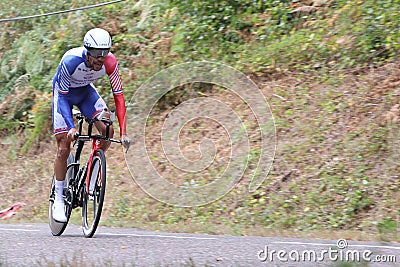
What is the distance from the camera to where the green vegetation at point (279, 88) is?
35.5ft

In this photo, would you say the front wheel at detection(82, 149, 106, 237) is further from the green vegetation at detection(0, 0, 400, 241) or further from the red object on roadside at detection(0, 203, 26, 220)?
the red object on roadside at detection(0, 203, 26, 220)

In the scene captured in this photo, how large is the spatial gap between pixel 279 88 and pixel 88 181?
6.75 metres

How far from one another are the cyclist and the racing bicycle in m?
0.11

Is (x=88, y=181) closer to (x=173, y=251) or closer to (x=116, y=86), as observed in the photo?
(x=116, y=86)

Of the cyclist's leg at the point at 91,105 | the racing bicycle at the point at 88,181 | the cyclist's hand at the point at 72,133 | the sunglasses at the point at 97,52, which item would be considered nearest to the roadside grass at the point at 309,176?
the racing bicycle at the point at 88,181

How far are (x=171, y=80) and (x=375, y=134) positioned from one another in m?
5.79

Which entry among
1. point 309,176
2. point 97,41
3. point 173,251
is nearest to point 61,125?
point 97,41

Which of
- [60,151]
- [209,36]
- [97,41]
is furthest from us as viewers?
[209,36]

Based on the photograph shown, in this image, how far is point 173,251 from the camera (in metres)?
6.61

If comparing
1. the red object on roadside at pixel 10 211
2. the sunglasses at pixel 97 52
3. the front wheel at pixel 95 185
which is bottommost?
the red object on roadside at pixel 10 211

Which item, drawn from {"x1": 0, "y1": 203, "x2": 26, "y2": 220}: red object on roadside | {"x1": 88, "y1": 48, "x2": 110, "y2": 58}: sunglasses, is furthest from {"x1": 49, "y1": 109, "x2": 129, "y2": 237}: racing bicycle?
{"x1": 0, "y1": 203, "x2": 26, "y2": 220}: red object on roadside

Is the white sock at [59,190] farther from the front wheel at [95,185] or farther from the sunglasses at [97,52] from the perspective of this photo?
the sunglasses at [97,52]

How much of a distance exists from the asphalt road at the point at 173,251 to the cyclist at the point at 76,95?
0.86m

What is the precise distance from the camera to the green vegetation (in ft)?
35.5
